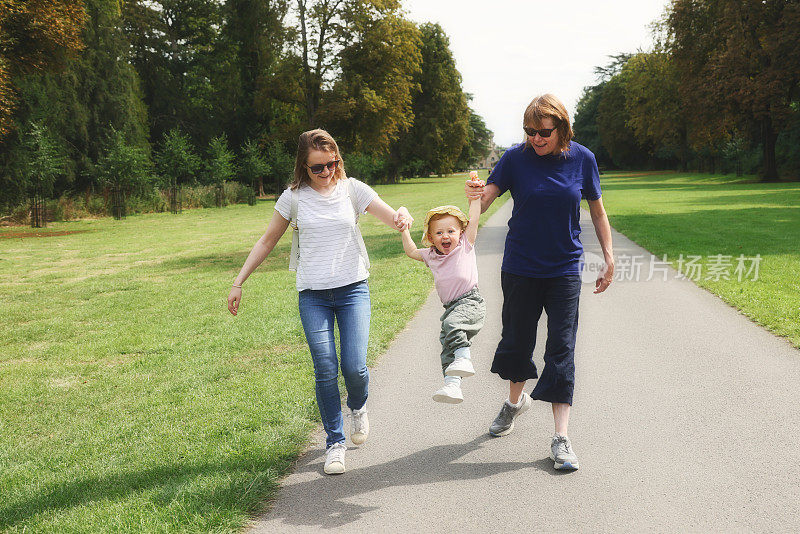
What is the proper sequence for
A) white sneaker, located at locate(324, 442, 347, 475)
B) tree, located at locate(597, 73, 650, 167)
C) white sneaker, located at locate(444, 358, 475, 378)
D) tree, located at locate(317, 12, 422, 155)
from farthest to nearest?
tree, located at locate(597, 73, 650, 167) < tree, located at locate(317, 12, 422, 155) < white sneaker, located at locate(324, 442, 347, 475) < white sneaker, located at locate(444, 358, 475, 378)

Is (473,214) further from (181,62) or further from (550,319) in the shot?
(181,62)

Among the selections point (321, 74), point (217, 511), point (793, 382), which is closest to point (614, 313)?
point (793, 382)

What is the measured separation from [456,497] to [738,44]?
4138 cm

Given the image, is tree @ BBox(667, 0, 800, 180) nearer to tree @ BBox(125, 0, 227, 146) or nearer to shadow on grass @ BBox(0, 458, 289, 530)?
tree @ BBox(125, 0, 227, 146)

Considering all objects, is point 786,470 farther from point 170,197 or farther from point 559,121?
point 170,197

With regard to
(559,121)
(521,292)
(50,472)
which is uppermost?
(559,121)

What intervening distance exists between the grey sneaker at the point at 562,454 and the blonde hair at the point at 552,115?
1.68m

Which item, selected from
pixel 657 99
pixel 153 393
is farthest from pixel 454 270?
pixel 657 99

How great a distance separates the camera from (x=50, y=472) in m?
3.79

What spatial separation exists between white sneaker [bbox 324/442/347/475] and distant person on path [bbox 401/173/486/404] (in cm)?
71

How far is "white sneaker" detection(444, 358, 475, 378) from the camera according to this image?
345cm

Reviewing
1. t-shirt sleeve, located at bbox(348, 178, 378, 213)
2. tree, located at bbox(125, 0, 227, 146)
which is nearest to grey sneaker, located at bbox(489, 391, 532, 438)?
t-shirt sleeve, located at bbox(348, 178, 378, 213)

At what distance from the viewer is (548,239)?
353cm

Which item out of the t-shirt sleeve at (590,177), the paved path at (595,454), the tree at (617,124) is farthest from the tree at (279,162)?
the tree at (617,124)
